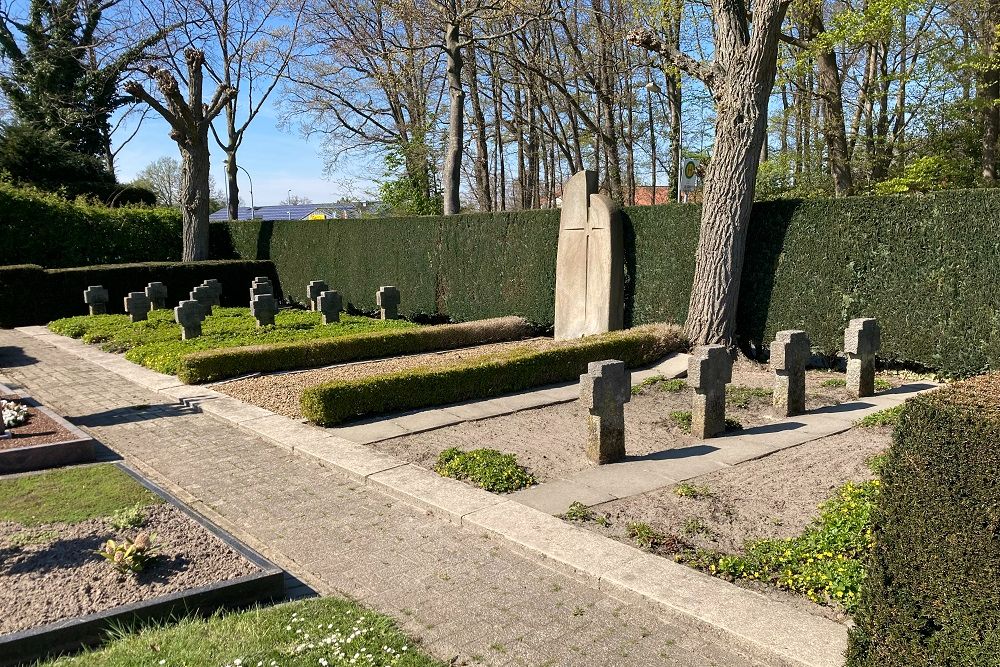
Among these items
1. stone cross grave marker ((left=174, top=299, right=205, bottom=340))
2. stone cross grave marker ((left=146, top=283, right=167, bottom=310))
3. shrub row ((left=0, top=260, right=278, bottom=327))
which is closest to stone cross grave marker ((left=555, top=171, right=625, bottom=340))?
stone cross grave marker ((left=174, top=299, right=205, bottom=340))

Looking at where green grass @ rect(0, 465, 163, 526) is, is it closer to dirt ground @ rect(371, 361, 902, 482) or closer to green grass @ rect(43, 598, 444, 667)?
green grass @ rect(43, 598, 444, 667)

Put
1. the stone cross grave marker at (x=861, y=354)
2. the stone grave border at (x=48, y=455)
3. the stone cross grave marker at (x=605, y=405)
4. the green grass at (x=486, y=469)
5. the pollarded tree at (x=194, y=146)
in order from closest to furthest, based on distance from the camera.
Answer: the green grass at (x=486, y=469), the stone cross grave marker at (x=605, y=405), the stone grave border at (x=48, y=455), the stone cross grave marker at (x=861, y=354), the pollarded tree at (x=194, y=146)

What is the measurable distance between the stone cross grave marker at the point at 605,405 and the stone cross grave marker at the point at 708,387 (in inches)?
35.5

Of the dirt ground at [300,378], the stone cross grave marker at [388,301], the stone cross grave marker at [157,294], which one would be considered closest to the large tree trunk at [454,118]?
the stone cross grave marker at [388,301]

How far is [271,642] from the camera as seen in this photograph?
3.59m

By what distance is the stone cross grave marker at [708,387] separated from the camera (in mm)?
6980

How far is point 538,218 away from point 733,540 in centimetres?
1009

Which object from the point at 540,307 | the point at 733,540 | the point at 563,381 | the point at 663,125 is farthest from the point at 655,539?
the point at 663,125

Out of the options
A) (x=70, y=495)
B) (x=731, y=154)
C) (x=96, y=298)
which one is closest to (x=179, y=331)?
(x=96, y=298)

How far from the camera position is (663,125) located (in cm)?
3050

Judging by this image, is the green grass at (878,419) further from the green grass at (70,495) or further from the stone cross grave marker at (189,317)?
the stone cross grave marker at (189,317)

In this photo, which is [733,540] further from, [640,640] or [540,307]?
[540,307]

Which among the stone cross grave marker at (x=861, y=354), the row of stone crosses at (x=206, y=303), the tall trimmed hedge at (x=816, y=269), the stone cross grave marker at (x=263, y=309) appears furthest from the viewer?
the stone cross grave marker at (x=263, y=309)

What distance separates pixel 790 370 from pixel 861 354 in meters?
1.25
